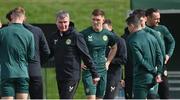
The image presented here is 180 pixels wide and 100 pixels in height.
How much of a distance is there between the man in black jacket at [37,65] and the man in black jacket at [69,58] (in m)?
0.27

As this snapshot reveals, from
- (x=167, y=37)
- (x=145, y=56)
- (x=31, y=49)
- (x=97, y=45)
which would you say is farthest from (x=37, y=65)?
(x=167, y=37)

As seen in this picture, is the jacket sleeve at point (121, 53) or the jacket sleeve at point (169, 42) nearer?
the jacket sleeve at point (169, 42)

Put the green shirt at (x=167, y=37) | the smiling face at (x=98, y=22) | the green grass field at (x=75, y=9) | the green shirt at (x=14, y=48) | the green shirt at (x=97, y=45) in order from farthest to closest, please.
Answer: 1. the green grass field at (x=75, y=9)
2. the green shirt at (x=167, y=37)
3. the green shirt at (x=97, y=45)
4. the smiling face at (x=98, y=22)
5. the green shirt at (x=14, y=48)

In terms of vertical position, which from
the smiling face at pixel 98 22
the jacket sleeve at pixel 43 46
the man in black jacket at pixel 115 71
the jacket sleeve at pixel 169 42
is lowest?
the man in black jacket at pixel 115 71

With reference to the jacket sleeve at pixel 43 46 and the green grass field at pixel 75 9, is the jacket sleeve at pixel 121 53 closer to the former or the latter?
the jacket sleeve at pixel 43 46

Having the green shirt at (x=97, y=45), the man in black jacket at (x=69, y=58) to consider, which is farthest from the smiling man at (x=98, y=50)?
the man in black jacket at (x=69, y=58)

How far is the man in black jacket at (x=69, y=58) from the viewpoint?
33.1 ft

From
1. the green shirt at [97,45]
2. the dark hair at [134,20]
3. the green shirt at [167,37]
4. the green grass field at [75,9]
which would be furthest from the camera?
the green grass field at [75,9]

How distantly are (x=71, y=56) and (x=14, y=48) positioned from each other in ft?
3.88

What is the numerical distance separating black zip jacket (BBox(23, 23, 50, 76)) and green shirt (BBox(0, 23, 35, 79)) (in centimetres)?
43

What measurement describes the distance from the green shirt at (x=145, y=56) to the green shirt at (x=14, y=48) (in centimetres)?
148

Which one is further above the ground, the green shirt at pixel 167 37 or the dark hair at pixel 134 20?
the dark hair at pixel 134 20

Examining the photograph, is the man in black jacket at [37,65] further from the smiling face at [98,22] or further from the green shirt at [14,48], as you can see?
the smiling face at [98,22]

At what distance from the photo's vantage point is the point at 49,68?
1600 centimetres
